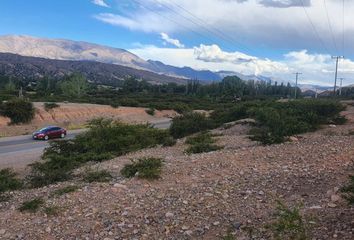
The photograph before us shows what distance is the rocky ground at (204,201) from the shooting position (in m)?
8.08

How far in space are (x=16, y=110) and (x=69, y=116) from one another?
912cm

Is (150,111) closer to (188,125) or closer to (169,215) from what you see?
(188,125)

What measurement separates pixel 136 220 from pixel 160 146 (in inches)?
459

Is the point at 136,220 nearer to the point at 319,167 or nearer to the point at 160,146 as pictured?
the point at 319,167

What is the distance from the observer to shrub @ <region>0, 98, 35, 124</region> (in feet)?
172

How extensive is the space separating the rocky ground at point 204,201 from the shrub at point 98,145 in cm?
433

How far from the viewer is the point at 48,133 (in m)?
42.6

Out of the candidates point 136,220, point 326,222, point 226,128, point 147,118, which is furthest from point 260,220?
point 147,118

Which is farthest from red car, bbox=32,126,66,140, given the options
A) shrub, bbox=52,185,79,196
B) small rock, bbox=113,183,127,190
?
small rock, bbox=113,183,127,190

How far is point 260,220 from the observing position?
816 cm

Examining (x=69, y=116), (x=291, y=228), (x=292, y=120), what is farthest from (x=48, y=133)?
(x=291, y=228)

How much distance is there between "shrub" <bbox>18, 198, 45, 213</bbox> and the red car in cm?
3284

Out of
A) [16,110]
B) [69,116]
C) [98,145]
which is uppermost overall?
[98,145]

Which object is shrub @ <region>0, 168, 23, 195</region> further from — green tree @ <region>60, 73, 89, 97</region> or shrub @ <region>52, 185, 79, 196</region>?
green tree @ <region>60, 73, 89, 97</region>
